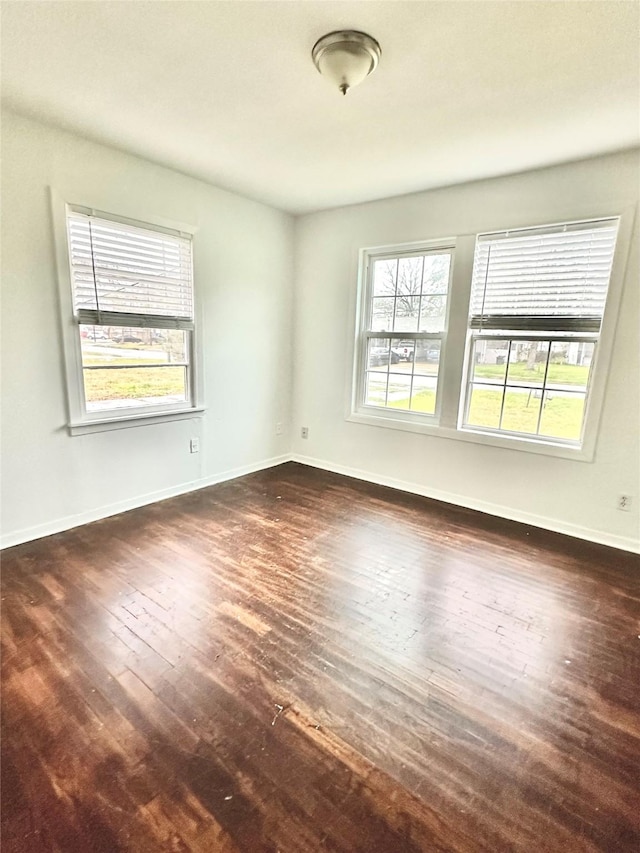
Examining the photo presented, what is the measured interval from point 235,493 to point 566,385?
2.83 metres

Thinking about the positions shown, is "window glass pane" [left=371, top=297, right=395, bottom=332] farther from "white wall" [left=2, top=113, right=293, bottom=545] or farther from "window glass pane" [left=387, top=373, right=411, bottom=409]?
"white wall" [left=2, top=113, right=293, bottom=545]

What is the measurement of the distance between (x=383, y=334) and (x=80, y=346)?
8.29 feet

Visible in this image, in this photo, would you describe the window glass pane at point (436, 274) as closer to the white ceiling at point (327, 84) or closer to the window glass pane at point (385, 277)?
the window glass pane at point (385, 277)

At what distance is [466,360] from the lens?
3420 millimetres

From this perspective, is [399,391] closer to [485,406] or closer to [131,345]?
[485,406]

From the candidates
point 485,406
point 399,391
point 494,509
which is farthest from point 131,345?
point 494,509

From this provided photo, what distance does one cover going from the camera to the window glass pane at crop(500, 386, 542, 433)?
318cm

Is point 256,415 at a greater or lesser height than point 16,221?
lesser

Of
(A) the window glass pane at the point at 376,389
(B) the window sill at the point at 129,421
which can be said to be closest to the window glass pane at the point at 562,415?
(A) the window glass pane at the point at 376,389

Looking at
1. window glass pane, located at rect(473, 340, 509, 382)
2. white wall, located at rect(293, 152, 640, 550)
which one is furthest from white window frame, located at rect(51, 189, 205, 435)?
window glass pane, located at rect(473, 340, 509, 382)

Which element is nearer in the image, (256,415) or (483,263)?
(483,263)

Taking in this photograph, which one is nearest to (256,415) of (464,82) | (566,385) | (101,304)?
(101,304)

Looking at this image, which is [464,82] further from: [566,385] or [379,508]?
[379,508]

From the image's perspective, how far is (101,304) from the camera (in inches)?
113
